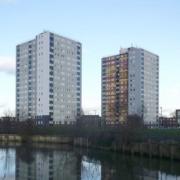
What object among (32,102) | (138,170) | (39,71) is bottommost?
(138,170)

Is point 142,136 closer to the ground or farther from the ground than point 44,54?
closer to the ground

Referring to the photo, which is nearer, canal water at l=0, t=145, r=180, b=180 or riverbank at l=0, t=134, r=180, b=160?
canal water at l=0, t=145, r=180, b=180

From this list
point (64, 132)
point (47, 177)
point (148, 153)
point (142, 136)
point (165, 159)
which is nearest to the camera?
point (47, 177)

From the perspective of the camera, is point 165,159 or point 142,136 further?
point 142,136

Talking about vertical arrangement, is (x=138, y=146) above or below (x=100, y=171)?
above

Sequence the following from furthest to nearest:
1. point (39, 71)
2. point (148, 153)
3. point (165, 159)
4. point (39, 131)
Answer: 1. point (39, 71)
2. point (39, 131)
3. point (148, 153)
4. point (165, 159)

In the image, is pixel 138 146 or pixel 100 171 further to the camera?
pixel 138 146

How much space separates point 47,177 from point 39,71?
152 metres

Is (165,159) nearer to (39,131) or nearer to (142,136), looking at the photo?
(142,136)

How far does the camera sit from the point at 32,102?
7751 inches

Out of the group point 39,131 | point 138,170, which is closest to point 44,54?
point 39,131

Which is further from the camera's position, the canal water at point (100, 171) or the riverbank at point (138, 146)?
the riverbank at point (138, 146)

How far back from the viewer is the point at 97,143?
95.3 m

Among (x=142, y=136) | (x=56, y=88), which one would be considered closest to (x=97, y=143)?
(x=142, y=136)
